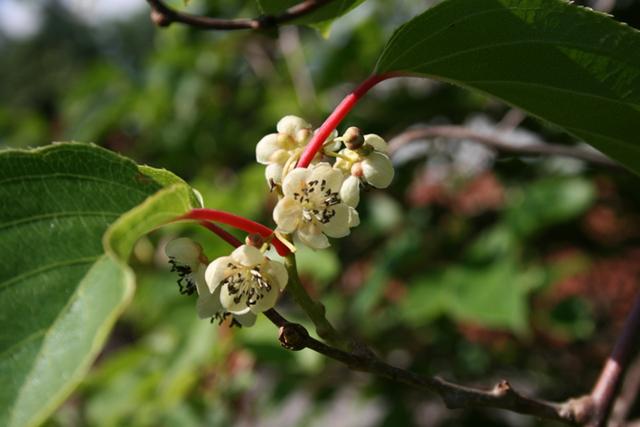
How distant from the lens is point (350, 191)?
88cm

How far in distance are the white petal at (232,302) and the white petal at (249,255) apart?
0.20ft

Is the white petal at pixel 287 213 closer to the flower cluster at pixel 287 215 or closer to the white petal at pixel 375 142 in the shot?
the flower cluster at pixel 287 215

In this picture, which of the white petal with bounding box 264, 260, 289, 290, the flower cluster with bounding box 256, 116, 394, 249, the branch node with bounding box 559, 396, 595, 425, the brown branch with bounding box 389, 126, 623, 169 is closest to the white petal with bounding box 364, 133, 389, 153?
the flower cluster with bounding box 256, 116, 394, 249

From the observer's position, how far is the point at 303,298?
789 mm

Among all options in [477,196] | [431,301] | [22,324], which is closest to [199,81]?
[477,196]

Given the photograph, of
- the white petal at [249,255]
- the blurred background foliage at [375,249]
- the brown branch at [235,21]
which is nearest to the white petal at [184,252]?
the white petal at [249,255]

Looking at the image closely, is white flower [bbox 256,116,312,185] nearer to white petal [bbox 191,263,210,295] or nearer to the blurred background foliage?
white petal [bbox 191,263,210,295]

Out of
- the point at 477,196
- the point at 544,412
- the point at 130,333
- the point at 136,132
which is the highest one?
the point at 544,412

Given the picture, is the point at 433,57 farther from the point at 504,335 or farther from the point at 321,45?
the point at 321,45

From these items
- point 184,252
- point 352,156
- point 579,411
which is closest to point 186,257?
point 184,252

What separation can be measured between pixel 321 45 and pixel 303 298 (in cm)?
294

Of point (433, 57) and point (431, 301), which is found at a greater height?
point (433, 57)

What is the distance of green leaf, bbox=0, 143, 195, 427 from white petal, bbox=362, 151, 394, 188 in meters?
0.24

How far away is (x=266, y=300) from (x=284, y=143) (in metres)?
0.21
